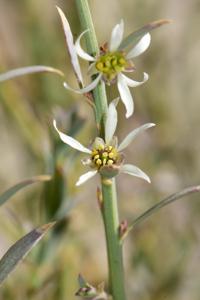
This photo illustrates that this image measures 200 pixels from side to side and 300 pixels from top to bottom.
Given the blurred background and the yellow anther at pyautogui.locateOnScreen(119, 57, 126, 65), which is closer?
the yellow anther at pyautogui.locateOnScreen(119, 57, 126, 65)

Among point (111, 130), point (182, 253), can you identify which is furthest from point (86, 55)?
point (182, 253)

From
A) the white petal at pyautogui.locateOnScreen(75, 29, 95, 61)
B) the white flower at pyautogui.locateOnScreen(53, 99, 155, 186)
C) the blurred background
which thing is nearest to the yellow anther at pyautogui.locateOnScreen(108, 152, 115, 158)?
the white flower at pyautogui.locateOnScreen(53, 99, 155, 186)

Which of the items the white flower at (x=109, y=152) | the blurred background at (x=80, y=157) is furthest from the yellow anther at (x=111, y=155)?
the blurred background at (x=80, y=157)

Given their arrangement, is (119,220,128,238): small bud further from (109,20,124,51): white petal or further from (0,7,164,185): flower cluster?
(109,20,124,51): white petal

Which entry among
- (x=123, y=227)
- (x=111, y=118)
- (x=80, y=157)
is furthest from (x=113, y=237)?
(x=80, y=157)

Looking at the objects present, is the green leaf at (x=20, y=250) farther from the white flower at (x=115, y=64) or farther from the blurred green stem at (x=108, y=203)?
the white flower at (x=115, y=64)

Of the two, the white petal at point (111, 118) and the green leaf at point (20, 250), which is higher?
the white petal at point (111, 118)
